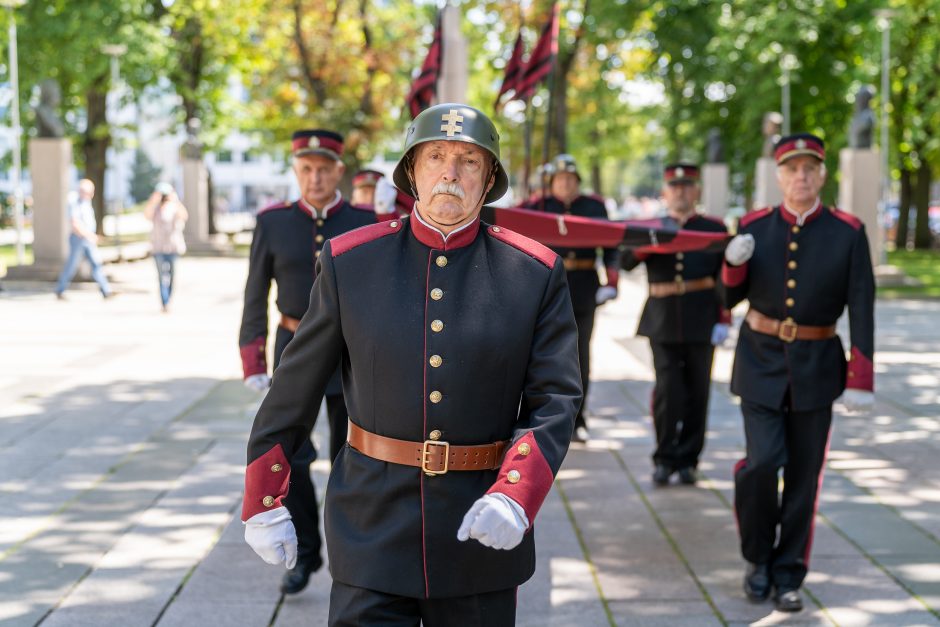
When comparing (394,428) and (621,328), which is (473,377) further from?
(621,328)

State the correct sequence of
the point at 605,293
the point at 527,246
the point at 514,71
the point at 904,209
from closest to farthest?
the point at 527,246, the point at 605,293, the point at 514,71, the point at 904,209

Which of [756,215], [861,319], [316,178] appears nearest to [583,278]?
[756,215]

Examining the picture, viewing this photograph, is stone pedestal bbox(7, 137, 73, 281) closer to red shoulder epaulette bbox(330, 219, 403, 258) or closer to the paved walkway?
the paved walkway

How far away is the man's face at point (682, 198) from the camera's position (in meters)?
8.55

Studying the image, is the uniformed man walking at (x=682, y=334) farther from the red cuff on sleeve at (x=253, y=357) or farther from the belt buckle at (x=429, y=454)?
the belt buckle at (x=429, y=454)

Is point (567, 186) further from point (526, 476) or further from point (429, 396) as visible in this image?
point (526, 476)

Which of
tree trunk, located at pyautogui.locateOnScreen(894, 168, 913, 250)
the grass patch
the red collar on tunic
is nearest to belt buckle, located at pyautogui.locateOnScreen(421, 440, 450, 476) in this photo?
the red collar on tunic

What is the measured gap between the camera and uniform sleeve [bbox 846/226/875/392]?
19.3 feet

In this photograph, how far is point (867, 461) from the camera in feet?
29.5

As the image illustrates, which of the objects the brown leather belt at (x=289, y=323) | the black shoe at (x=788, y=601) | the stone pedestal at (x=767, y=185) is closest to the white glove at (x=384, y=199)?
the brown leather belt at (x=289, y=323)

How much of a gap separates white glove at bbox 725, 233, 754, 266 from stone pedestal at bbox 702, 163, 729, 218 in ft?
94.3

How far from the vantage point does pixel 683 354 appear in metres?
8.55

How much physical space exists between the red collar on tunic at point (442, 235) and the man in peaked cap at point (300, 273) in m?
2.35

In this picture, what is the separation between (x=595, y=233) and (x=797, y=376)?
5.80 feet
